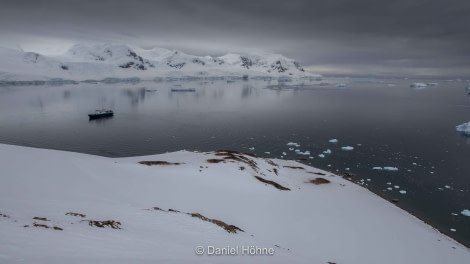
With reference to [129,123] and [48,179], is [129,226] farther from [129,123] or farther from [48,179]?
[129,123]

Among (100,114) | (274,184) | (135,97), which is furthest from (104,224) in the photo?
(135,97)

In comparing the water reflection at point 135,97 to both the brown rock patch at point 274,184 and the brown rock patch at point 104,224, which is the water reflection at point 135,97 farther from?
the brown rock patch at point 104,224

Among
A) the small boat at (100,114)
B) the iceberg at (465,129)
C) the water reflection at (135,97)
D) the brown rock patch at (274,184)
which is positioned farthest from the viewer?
the water reflection at (135,97)

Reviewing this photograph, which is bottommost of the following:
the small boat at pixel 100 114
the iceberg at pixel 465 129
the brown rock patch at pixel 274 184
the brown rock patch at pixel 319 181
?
the brown rock patch at pixel 319 181

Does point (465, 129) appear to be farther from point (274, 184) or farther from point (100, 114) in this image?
point (100, 114)

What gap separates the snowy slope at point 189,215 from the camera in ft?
31.3

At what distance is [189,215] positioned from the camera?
637 inches

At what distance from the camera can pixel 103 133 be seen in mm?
52875

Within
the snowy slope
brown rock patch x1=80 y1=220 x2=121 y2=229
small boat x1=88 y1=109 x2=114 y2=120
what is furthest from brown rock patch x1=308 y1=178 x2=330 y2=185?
small boat x1=88 y1=109 x2=114 y2=120

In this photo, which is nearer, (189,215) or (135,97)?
(189,215)

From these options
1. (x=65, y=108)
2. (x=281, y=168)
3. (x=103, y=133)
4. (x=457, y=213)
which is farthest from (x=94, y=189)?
(x=65, y=108)

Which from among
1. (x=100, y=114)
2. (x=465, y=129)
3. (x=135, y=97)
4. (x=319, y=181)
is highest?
(x=135, y=97)

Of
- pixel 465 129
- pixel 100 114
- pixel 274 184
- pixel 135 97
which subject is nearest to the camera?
pixel 274 184

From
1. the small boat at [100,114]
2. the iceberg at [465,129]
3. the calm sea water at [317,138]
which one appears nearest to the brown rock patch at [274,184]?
the calm sea water at [317,138]
